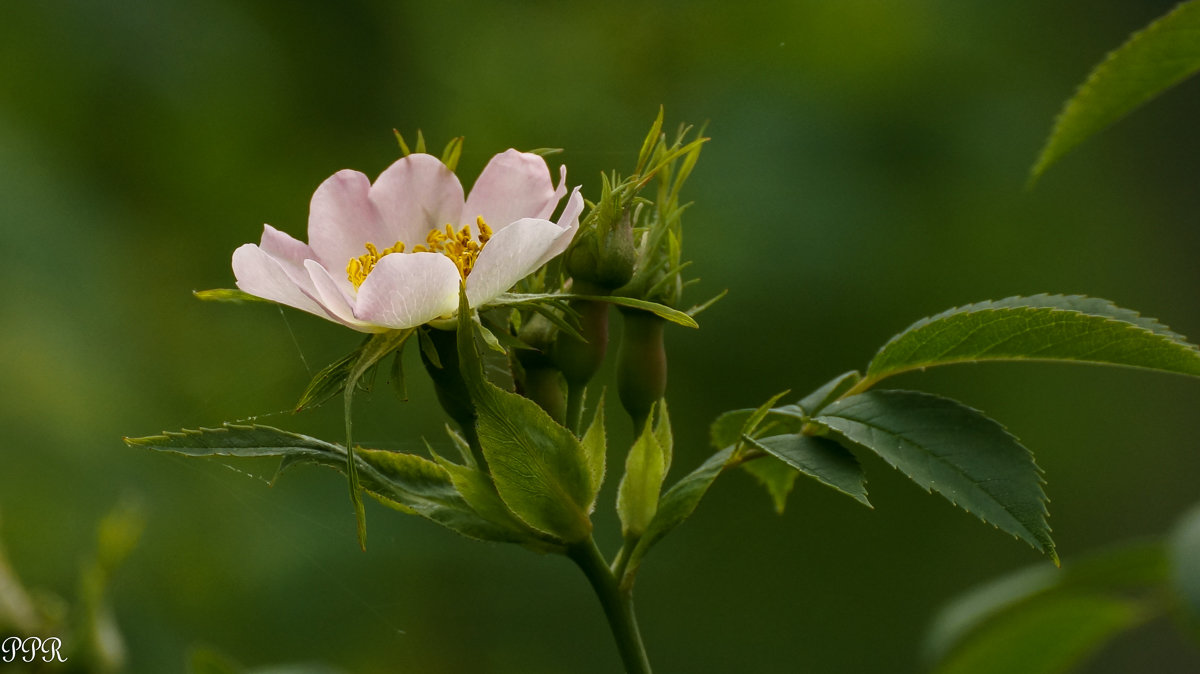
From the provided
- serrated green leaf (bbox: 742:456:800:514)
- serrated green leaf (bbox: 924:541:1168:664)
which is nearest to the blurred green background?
serrated green leaf (bbox: 924:541:1168:664)

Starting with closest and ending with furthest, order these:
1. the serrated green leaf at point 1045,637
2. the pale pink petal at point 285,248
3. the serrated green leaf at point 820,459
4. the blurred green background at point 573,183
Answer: the serrated green leaf at point 820,459
the pale pink petal at point 285,248
the serrated green leaf at point 1045,637
the blurred green background at point 573,183

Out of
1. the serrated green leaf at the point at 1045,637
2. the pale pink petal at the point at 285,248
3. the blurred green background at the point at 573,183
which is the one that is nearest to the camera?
the pale pink petal at the point at 285,248

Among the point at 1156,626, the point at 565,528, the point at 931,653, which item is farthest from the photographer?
the point at 1156,626

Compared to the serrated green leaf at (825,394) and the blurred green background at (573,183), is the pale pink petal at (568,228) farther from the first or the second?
the blurred green background at (573,183)

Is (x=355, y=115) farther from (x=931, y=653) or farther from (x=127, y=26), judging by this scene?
(x=931, y=653)

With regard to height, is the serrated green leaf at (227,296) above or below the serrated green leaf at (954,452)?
above

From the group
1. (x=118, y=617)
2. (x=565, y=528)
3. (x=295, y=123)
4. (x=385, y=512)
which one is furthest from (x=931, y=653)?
(x=295, y=123)

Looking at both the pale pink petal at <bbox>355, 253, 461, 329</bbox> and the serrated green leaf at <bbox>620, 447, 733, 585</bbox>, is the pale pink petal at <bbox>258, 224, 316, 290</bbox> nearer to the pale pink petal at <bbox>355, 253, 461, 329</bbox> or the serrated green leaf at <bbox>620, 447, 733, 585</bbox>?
the pale pink petal at <bbox>355, 253, 461, 329</bbox>

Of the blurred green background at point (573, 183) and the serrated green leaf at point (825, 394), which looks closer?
the serrated green leaf at point (825, 394)

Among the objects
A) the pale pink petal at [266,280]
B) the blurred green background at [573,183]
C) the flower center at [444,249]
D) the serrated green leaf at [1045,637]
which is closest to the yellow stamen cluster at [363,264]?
the flower center at [444,249]
